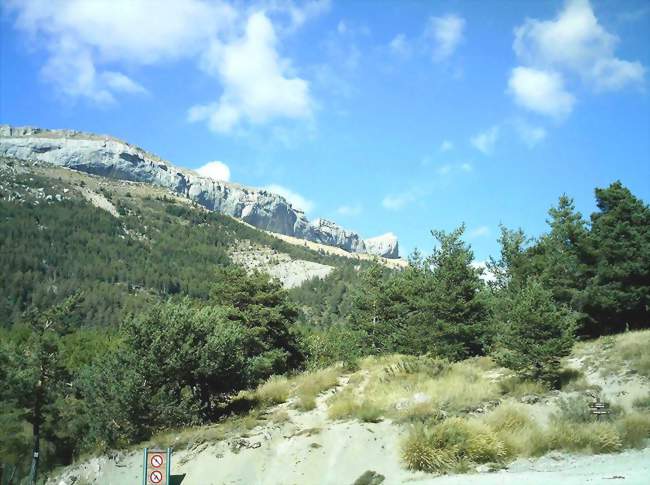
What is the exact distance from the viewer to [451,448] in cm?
1398

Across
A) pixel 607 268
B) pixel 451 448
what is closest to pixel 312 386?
pixel 451 448

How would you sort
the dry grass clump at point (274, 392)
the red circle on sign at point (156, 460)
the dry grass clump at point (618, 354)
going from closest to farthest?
the red circle on sign at point (156, 460)
the dry grass clump at point (618, 354)
the dry grass clump at point (274, 392)

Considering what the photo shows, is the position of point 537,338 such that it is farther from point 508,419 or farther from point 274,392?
point 274,392

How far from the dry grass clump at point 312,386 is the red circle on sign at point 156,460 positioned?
834 centimetres

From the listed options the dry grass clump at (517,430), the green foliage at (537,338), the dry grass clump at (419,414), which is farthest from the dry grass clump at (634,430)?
the dry grass clump at (419,414)

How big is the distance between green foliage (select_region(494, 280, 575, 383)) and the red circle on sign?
13.4m

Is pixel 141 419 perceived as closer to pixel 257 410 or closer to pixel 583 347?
pixel 257 410

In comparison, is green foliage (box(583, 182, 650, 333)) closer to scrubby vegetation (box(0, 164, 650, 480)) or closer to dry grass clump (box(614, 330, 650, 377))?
scrubby vegetation (box(0, 164, 650, 480))

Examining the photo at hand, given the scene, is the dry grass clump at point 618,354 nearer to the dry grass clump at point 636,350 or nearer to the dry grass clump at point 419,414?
the dry grass clump at point 636,350

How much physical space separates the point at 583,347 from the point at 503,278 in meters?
22.7

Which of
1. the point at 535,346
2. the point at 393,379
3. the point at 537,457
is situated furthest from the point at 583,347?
the point at 537,457

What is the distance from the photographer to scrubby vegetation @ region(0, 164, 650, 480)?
53.1 feet

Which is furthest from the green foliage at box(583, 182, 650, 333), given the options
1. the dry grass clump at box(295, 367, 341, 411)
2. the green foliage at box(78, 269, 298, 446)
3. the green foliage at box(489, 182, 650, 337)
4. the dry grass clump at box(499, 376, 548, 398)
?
the green foliage at box(78, 269, 298, 446)

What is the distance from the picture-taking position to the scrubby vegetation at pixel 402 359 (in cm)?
1617
